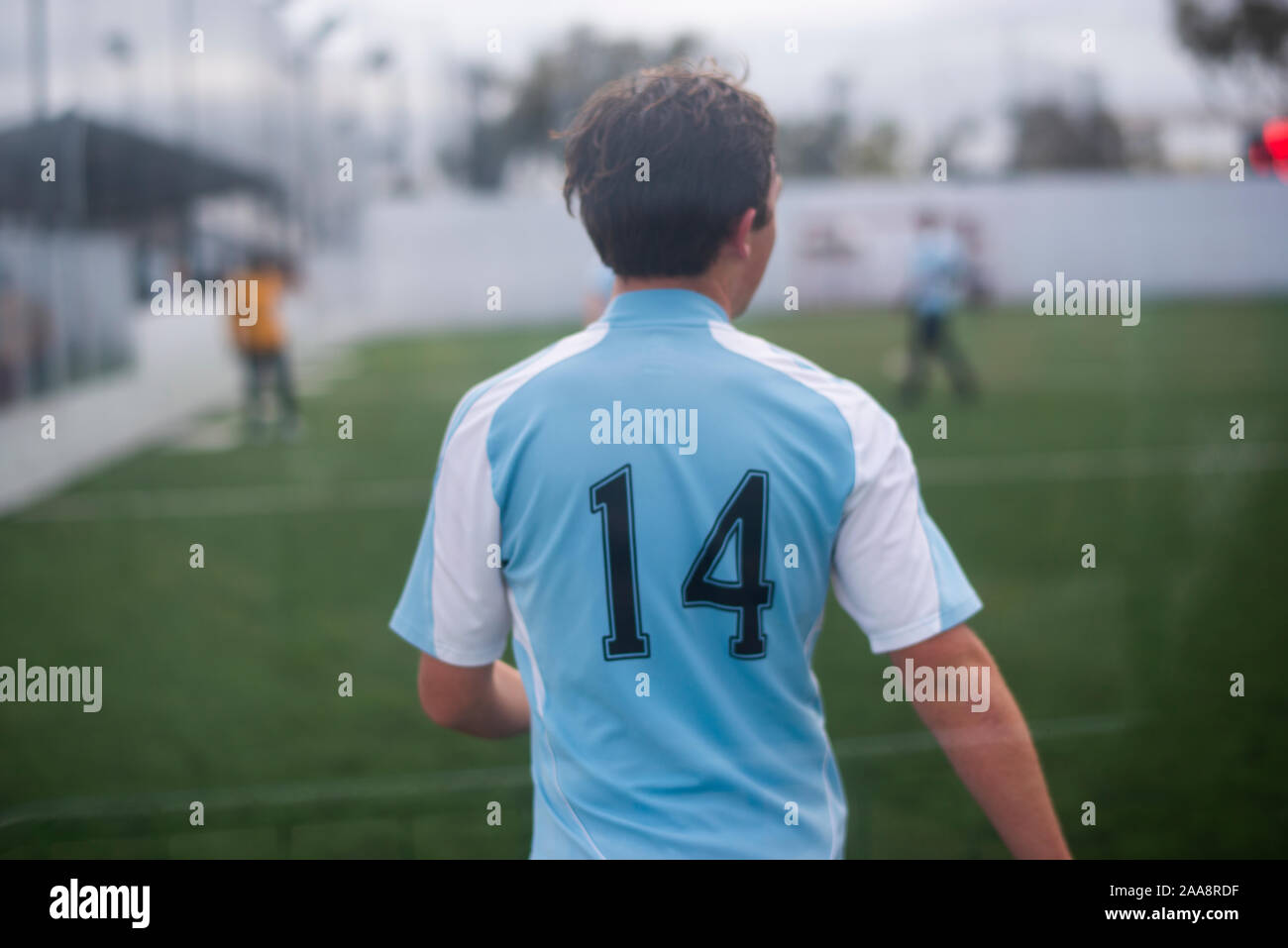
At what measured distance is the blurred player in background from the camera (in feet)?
38.7

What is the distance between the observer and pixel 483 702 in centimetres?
154

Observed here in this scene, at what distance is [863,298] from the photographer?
28625mm

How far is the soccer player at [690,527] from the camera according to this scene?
1.29m

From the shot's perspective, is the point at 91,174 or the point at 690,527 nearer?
the point at 690,527

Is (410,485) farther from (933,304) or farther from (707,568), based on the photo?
(707,568)

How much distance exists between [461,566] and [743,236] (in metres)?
0.53

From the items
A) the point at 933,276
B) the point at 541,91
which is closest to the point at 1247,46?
the point at 933,276

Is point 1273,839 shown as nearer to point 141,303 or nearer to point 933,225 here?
point 933,225

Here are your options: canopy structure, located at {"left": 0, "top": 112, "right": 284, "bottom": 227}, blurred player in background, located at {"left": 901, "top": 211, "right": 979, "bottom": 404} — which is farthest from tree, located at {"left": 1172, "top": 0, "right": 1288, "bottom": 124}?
canopy structure, located at {"left": 0, "top": 112, "right": 284, "bottom": 227}

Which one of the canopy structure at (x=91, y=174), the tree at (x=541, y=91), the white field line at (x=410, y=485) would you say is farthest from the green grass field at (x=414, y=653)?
the tree at (x=541, y=91)

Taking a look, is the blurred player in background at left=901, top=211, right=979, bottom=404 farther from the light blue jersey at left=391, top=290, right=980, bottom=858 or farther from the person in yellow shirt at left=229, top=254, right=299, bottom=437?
the light blue jersey at left=391, top=290, right=980, bottom=858

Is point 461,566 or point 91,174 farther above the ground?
point 91,174

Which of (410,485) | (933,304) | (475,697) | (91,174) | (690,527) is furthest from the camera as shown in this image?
(933,304)
